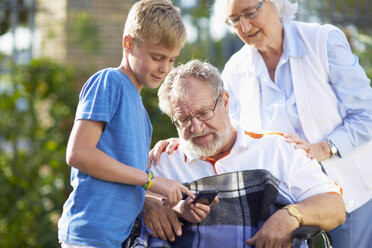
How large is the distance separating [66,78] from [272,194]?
3.57 metres

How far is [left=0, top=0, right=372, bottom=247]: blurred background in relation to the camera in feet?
17.4

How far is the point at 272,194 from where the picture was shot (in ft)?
8.67

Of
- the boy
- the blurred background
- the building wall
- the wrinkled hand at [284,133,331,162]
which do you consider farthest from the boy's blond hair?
the building wall

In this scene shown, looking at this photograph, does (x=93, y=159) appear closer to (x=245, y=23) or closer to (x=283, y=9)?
(x=245, y=23)

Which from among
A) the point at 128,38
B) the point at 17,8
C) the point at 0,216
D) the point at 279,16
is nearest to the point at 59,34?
the point at 17,8

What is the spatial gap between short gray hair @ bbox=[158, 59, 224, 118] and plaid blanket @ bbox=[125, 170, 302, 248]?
18.8 inches

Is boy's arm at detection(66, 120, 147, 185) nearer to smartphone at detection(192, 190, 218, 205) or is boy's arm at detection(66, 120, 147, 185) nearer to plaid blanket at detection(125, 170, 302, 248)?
smartphone at detection(192, 190, 218, 205)

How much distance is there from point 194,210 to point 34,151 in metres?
3.33

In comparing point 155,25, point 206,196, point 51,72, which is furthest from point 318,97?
point 51,72

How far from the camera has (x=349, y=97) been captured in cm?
301

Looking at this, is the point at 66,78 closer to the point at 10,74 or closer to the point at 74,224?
the point at 10,74

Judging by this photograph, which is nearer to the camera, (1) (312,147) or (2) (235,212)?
(2) (235,212)

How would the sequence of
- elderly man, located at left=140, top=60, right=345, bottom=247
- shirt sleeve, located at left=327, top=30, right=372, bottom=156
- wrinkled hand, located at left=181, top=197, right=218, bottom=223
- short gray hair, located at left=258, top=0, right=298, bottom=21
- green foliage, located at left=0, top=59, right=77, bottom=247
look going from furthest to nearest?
green foliage, located at left=0, top=59, right=77, bottom=247
short gray hair, located at left=258, top=0, right=298, bottom=21
shirt sleeve, located at left=327, top=30, right=372, bottom=156
elderly man, located at left=140, top=60, right=345, bottom=247
wrinkled hand, located at left=181, top=197, right=218, bottom=223

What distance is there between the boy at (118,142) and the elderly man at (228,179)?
0.36 metres
